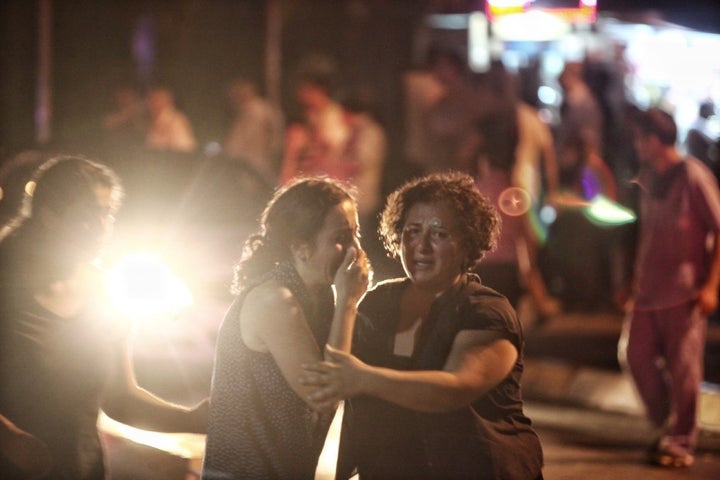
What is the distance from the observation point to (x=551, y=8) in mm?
10438

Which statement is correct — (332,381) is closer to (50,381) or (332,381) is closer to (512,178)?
(50,381)

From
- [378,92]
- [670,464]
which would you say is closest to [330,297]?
[670,464]

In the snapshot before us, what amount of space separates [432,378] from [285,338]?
0.46 meters

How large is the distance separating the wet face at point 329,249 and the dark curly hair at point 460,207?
37 centimetres

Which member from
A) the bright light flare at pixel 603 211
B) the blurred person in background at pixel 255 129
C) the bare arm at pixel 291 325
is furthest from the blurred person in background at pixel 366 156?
the bare arm at pixel 291 325

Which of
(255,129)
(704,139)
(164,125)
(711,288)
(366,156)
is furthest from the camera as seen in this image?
(164,125)

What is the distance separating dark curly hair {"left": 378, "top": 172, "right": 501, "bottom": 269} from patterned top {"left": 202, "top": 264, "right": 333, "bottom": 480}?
0.62 m

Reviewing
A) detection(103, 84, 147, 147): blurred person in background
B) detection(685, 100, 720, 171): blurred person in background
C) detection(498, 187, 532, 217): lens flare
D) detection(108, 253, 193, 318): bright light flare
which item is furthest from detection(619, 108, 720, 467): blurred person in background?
detection(103, 84, 147, 147): blurred person in background

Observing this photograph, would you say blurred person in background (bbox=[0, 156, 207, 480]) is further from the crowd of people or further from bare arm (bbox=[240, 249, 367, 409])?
bare arm (bbox=[240, 249, 367, 409])

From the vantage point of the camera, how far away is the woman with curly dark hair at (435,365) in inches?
156

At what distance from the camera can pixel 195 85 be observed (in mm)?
22062

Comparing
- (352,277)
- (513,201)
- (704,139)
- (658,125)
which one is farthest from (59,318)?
(704,139)

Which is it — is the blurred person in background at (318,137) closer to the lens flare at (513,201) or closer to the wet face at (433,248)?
the lens flare at (513,201)

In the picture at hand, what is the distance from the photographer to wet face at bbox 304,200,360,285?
4.16 m
